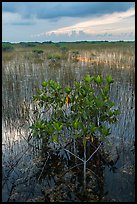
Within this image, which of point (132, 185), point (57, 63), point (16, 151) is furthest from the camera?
point (57, 63)

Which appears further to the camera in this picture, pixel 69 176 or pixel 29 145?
pixel 29 145

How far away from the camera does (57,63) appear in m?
15.2

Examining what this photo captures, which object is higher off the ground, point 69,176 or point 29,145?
point 29,145

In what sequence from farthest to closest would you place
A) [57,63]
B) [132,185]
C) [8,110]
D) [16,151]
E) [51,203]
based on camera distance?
[57,63]
[8,110]
[16,151]
[132,185]
[51,203]

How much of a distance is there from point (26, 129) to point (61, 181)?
6.87 ft

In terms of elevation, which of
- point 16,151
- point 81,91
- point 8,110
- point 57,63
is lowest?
point 16,151

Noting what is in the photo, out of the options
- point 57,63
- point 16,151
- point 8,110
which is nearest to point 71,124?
point 16,151

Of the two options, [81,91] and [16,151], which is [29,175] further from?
[81,91]

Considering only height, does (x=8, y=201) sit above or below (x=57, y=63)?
below

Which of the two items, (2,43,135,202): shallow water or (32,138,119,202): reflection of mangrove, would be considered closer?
(32,138,119,202): reflection of mangrove

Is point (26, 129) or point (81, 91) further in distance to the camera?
point (26, 129)

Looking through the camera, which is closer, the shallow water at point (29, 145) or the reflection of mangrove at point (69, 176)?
the reflection of mangrove at point (69, 176)

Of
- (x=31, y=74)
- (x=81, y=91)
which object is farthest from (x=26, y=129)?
(x=31, y=74)

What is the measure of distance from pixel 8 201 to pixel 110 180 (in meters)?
1.68
